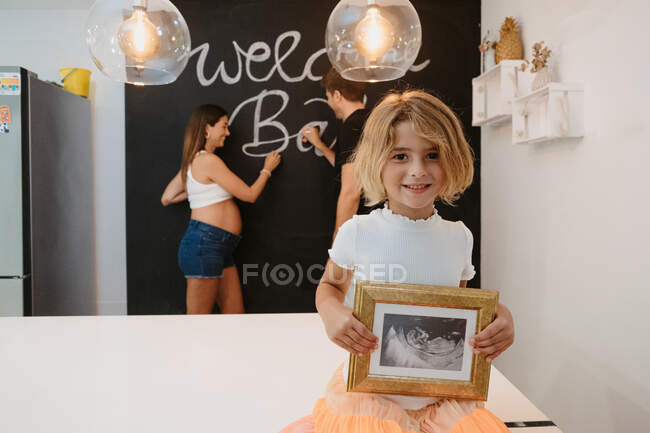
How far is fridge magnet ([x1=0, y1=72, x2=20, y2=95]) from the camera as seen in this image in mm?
2721

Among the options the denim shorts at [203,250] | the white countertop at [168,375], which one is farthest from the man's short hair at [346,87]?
the white countertop at [168,375]

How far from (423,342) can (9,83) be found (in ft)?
9.16

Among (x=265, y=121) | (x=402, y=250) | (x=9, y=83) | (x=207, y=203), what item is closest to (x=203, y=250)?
(x=207, y=203)

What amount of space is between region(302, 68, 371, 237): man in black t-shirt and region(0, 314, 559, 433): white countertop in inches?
35.0

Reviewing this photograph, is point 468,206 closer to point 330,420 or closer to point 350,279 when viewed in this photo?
point 350,279

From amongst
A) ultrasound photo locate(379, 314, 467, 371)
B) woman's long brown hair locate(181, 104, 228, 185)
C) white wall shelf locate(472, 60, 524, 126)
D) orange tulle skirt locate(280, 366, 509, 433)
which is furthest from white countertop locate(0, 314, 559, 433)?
white wall shelf locate(472, 60, 524, 126)

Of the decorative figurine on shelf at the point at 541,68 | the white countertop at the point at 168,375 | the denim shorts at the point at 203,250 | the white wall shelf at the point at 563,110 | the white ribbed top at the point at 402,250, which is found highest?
the decorative figurine on shelf at the point at 541,68

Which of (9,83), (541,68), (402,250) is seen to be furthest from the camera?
(9,83)

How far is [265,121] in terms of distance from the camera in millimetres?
3307

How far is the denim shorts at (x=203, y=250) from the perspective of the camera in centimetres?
294

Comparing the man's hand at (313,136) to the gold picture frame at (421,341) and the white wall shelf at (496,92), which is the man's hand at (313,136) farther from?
the gold picture frame at (421,341)

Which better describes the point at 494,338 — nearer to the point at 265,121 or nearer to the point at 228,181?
the point at 228,181

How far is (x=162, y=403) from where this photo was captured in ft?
3.94

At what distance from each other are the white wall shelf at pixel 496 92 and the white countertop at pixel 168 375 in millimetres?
1565
